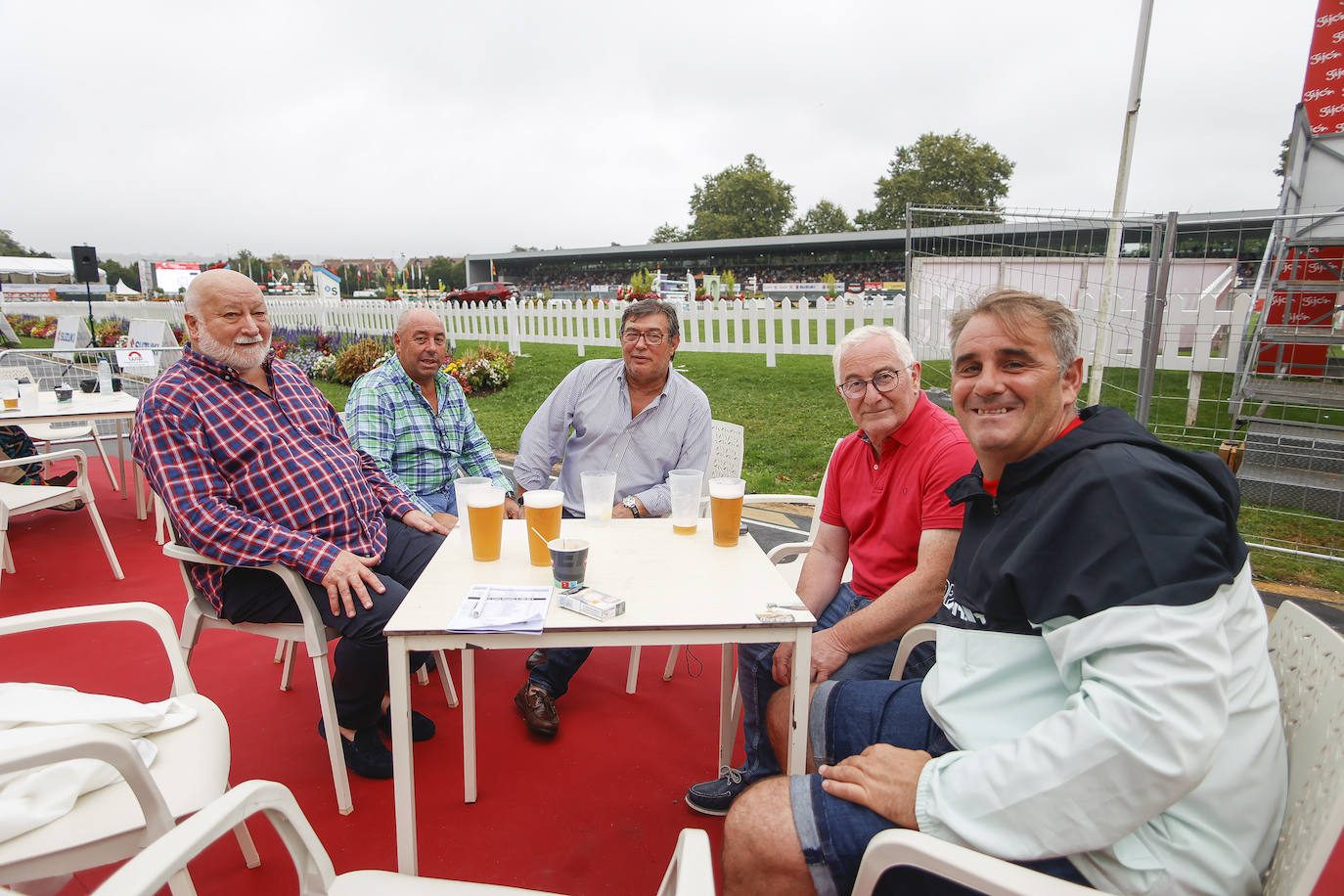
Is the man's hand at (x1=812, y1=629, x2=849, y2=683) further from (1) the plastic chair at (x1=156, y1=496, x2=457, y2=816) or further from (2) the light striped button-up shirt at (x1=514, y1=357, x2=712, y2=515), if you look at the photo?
(1) the plastic chair at (x1=156, y1=496, x2=457, y2=816)

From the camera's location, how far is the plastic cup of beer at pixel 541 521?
1899 mm

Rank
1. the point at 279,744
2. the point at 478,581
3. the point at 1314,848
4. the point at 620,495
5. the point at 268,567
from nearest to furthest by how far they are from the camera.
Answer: the point at 1314,848
the point at 478,581
the point at 268,567
the point at 279,744
the point at 620,495

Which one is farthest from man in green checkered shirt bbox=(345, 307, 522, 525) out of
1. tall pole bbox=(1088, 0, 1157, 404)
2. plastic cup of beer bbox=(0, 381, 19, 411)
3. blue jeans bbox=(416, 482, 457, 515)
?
tall pole bbox=(1088, 0, 1157, 404)

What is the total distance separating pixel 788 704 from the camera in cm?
185

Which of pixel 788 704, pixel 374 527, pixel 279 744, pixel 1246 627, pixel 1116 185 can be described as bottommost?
pixel 279 744

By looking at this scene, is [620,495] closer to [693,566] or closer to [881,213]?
[693,566]

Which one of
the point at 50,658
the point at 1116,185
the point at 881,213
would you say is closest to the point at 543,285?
the point at 881,213

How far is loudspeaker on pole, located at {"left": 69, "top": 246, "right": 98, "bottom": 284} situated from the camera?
11812 mm

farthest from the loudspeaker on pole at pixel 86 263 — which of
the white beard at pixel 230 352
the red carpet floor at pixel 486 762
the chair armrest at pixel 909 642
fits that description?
the chair armrest at pixel 909 642

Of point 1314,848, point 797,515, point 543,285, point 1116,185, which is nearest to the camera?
point 1314,848

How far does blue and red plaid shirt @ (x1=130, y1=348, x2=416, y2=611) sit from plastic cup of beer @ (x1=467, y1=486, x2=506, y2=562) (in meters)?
0.59

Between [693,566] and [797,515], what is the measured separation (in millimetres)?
2954

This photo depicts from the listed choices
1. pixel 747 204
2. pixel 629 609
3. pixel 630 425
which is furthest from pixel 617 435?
pixel 747 204

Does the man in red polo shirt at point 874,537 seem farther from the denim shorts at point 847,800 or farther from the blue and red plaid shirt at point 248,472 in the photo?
the blue and red plaid shirt at point 248,472
